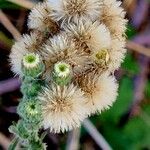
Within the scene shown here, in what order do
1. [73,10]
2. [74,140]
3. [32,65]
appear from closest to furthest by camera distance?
1. [32,65]
2. [73,10]
3. [74,140]

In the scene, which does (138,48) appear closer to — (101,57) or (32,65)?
(101,57)

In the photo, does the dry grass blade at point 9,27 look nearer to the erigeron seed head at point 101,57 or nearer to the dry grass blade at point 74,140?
the dry grass blade at point 74,140

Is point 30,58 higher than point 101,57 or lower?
higher

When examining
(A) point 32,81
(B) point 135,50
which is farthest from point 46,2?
(B) point 135,50

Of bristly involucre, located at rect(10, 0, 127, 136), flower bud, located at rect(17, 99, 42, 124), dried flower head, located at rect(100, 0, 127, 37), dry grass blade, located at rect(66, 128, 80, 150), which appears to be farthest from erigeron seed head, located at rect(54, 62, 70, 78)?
dry grass blade, located at rect(66, 128, 80, 150)

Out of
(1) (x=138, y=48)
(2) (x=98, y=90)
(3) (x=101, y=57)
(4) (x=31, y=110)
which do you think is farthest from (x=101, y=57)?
(1) (x=138, y=48)

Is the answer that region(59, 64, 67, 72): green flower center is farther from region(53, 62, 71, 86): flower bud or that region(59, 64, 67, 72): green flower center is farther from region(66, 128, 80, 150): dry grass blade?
region(66, 128, 80, 150): dry grass blade

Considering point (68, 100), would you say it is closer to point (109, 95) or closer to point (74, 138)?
point (109, 95)
